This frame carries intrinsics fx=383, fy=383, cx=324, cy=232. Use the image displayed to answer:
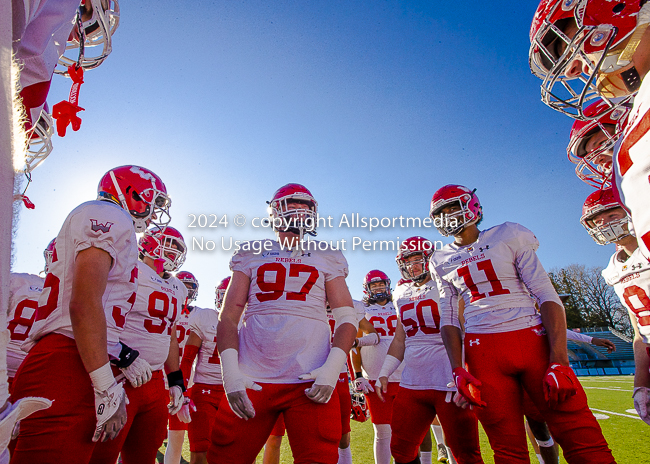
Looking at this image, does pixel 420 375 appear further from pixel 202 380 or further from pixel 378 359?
pixel 202 380

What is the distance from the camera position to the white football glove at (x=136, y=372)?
265cm

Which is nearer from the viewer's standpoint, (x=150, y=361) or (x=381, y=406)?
(x=150, y=361)

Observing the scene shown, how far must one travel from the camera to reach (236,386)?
7.76 ft

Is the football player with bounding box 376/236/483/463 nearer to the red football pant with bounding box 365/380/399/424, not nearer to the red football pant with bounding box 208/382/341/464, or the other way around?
the red football pant with bounding box 365/380/399/424

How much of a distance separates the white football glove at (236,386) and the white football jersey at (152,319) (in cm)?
122

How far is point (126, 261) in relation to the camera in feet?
7.60

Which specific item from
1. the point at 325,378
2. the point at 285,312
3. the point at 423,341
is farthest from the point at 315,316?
the point at 423,341

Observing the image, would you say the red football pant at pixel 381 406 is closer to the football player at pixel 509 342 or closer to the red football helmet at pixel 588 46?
the football player at pixel 509 342

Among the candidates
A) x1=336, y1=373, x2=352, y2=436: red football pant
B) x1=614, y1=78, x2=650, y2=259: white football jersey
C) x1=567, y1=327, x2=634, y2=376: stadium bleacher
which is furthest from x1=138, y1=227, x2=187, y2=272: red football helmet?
x1=567, y1=327, x2=634, y2=376: stadium bleacher

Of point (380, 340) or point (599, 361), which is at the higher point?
point (380, 340)

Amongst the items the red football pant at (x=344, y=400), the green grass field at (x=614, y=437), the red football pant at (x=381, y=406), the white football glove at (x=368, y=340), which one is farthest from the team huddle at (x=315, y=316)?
the green grass field at (x=614, y=437)

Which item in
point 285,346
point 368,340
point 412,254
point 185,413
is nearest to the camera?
point 285,346

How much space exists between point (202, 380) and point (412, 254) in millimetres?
3374

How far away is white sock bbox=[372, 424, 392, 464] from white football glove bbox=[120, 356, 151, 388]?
3374mm
